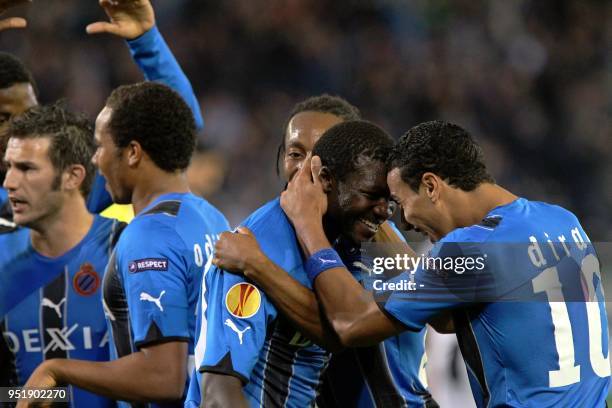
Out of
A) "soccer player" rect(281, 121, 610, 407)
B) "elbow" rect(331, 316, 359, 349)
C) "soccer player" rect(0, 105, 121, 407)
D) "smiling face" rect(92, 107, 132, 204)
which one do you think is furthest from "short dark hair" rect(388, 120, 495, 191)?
"soccer player" rect(0, 105, 121, 407)

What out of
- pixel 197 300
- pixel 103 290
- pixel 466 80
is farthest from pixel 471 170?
pixel 466 80

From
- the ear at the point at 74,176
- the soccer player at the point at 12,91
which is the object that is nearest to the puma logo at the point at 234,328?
the ear at the point at 74,176

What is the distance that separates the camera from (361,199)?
375 centimetres

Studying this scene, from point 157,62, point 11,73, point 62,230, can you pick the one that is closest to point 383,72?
point 157,62

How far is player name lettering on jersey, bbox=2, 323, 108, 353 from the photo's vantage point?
4555 millimetres

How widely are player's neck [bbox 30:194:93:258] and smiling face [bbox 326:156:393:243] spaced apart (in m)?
1.53

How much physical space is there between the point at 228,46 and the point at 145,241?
28.4 ft

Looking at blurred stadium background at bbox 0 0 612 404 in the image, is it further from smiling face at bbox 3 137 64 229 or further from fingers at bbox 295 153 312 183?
fingers at bbox 295 153 312 183

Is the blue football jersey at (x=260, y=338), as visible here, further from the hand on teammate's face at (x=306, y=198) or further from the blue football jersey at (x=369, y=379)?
the blue football jersey at (x=369, y=379)

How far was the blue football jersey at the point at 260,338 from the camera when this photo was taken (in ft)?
11.4

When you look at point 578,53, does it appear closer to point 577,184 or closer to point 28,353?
point 577,184

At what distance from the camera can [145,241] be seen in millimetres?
4105

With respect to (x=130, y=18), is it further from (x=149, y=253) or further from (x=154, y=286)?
(x=154, y=286)

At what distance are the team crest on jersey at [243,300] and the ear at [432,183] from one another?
2.50 ft
